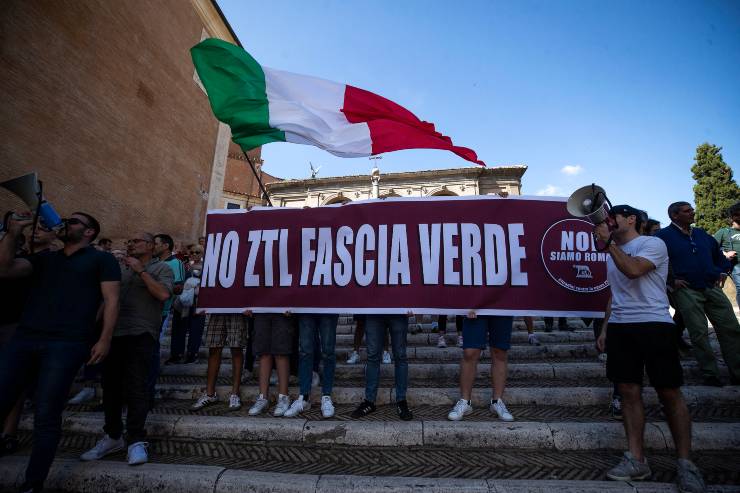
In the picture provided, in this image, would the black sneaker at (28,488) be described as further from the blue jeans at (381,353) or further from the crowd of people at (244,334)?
the blue jeans at (381,353)

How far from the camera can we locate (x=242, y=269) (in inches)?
185

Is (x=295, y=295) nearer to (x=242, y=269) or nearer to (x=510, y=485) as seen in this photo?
(x=242, y=269)

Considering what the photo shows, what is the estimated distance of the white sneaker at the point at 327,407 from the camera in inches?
153

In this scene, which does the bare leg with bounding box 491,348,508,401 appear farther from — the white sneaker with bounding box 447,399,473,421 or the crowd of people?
the white sneaker with bounding box 447,399,473,421

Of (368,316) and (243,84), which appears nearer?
(368,316)

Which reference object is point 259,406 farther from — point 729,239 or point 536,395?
point 729,239

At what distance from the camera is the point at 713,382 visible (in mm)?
4242

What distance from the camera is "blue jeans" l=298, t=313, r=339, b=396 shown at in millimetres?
4168

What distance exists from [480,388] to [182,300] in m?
5.02

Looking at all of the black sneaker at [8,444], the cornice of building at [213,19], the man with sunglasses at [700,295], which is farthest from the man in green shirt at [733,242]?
the cornice of building at [213,19]

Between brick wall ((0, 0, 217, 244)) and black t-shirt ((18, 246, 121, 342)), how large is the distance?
775 cm

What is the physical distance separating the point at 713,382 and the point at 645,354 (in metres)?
2.66

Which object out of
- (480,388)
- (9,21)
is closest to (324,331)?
(480,388)

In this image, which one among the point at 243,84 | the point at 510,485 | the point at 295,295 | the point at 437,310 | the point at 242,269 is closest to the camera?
the point at 510,485
